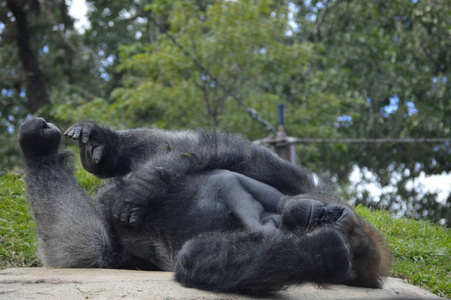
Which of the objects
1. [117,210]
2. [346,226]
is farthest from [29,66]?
[346,226]

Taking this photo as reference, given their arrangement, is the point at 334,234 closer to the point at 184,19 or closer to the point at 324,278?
the point at 324,278

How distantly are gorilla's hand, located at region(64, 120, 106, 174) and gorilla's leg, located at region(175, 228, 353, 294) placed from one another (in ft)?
3.77

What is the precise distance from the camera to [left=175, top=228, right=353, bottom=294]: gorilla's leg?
2748mm

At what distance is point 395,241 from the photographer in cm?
507

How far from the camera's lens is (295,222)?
308 centimetres

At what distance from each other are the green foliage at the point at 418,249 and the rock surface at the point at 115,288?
861mm

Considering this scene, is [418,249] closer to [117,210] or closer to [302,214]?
[302,214]

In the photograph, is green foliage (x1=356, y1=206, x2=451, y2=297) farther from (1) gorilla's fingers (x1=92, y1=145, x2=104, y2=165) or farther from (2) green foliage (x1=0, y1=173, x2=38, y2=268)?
(2) green foliage (x1=0, y1=173, x2=38, y2=268)

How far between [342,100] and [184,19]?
5126 mm

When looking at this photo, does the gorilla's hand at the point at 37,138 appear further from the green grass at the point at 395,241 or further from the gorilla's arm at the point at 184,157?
the green grass at the point at 395,241

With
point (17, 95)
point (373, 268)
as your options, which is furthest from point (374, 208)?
point (17, 95)

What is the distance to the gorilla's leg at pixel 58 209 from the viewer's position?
369 centimetres

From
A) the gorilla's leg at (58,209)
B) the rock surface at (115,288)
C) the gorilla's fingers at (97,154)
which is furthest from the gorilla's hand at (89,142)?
the rock surface at (115,288)

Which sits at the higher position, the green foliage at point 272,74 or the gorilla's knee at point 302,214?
the green foliage at point 272,74
